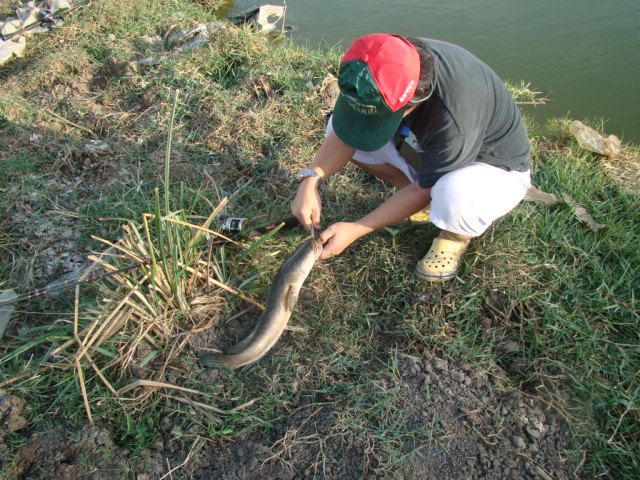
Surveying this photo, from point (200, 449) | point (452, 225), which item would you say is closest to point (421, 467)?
point (200, 449)

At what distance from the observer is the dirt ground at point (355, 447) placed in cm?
196

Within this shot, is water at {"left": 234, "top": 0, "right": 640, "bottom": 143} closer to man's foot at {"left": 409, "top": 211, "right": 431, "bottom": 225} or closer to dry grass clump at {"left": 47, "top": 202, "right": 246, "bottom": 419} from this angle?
man's foot at {"left": 409, "top": 211, "right": 431, "bottom": 225}

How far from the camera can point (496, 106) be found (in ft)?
7.38

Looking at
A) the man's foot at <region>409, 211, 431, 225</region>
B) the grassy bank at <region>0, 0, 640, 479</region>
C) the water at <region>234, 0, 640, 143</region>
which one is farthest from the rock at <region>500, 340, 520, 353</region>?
the water at <region>234, 0, 640, 143</region>

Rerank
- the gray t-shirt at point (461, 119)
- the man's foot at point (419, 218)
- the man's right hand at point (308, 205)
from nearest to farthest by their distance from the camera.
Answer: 1. the gray t-shirt at point (461, 119)
2. the man's right hand at point (308, 205)
3. the man's foot at point (419, 218)

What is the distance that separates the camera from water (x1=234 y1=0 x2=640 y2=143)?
4551 millimetres

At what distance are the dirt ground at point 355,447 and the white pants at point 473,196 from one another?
3.10 ft

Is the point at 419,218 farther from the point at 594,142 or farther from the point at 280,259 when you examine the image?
the point at 594,142

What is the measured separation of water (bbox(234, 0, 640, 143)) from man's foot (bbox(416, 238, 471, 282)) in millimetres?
2602

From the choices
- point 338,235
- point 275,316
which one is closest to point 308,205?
point 338,235

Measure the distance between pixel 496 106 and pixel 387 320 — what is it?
1400 mm

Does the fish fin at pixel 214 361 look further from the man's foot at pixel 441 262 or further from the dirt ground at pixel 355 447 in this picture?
the man's foot at pixel 441 262

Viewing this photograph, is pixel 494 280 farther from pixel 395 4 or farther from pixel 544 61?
pixel 395 4

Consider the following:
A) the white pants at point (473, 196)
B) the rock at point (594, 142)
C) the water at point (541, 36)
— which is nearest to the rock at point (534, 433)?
the white pants at point (473, 196)
